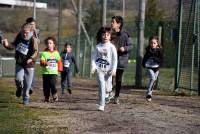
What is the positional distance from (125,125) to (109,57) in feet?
8.01

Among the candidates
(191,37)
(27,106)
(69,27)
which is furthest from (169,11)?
(27,106)

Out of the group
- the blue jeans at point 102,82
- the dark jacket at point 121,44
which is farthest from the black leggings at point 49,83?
the blue jeans at point 102,82

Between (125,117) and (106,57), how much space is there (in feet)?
5.33

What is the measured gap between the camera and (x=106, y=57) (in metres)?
13.1

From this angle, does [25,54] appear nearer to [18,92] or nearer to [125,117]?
[18,92]

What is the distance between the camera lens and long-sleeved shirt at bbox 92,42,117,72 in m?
13.0

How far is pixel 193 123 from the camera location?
37.4 feet

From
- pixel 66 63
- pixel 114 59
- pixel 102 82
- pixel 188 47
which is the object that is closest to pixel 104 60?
pixel 114 59

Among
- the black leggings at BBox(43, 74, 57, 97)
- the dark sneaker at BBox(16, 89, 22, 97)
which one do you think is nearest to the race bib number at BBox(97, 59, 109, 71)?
the black leggings at BBox(43, 74, 57, 97)

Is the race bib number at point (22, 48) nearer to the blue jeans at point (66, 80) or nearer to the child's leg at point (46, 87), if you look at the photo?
the child's leg at point (46, 87)

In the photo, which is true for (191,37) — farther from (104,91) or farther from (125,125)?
(125,125)

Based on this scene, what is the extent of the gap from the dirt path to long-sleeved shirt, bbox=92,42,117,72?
0.89 meters

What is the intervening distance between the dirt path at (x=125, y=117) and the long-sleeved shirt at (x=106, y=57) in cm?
89

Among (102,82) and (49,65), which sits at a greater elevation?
(49,65)
